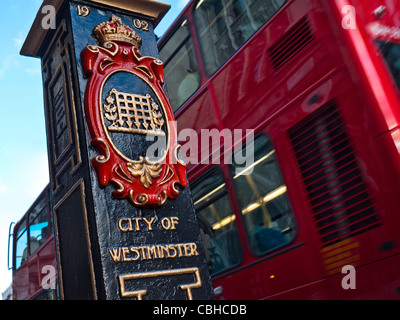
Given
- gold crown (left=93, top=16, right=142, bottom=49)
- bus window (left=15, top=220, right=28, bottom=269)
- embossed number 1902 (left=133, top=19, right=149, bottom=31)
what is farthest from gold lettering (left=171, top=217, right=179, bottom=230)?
bus window (left=15, top=220, right=28, bottom=269)

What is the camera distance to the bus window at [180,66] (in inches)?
189

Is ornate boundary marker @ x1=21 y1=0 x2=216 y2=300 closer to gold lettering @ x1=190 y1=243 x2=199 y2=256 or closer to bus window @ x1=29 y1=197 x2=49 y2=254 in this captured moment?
gold lettering @ x1=190 y1=243 x2=199 y2=256

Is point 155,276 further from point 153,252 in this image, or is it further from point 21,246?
point 21,246

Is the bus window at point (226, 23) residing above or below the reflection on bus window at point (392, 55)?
above

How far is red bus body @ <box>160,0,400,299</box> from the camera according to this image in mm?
2793

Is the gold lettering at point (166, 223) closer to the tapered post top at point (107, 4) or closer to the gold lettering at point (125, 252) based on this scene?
the gold lettering at point (125, 252)

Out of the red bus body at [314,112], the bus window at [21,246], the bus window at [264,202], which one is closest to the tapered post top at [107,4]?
the red bus body at [314,112]

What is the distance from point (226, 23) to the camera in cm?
A: 435

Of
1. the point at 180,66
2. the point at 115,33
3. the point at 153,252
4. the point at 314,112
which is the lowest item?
the point at 153,252

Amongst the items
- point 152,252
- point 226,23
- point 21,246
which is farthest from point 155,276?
point 21,246

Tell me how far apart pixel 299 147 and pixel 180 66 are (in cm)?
209

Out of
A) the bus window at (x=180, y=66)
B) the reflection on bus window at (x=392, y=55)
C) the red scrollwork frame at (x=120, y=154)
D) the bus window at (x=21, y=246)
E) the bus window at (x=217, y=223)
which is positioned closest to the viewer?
the red scrollwork frame at (x=120, y=154)

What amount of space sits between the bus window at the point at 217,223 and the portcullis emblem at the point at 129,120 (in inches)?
59.5

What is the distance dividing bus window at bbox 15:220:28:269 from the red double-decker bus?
20.1 ft
